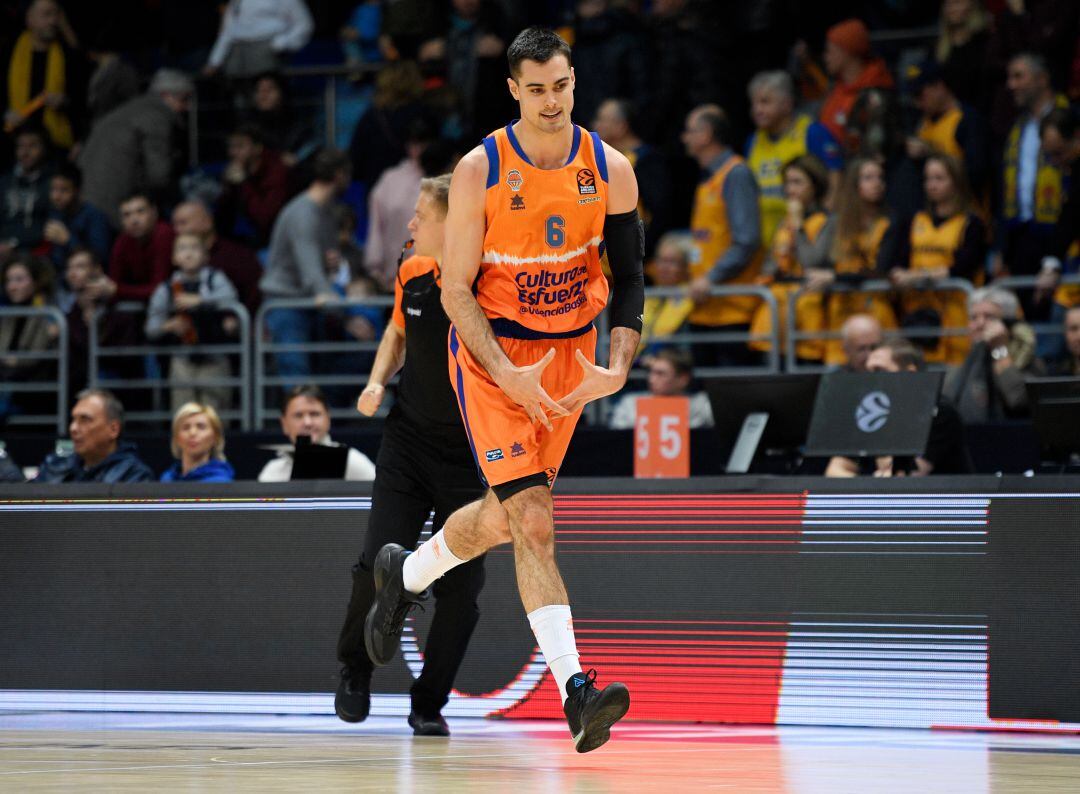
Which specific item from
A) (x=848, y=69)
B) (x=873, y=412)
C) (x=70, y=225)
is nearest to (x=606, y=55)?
(x=848, y=69)

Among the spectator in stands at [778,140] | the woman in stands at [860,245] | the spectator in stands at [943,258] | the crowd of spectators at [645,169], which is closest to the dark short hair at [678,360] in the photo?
the crowd of spectators at [645,169]

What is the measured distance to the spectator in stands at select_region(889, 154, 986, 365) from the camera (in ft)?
34.9

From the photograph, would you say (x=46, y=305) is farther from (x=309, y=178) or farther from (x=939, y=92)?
(x=939, y=92)

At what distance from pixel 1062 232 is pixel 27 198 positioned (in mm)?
8258

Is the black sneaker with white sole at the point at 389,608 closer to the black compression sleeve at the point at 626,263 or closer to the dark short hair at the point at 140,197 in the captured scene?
the black compression sleeve at the point at 626,263

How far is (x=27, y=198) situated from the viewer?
46.4 ft

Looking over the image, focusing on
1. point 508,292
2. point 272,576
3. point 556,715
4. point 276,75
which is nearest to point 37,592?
point 272,576

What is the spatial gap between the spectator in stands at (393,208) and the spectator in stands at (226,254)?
874mm

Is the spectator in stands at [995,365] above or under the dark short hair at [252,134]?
under

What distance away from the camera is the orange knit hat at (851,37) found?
12125 mm

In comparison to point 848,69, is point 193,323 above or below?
below

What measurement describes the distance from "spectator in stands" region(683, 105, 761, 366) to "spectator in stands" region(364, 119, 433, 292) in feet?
7.15

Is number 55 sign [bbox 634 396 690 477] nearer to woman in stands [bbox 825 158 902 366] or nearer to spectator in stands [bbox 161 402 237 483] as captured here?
spectator in stands [bbox 161 402 237 483]

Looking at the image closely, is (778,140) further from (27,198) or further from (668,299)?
(27,198)
